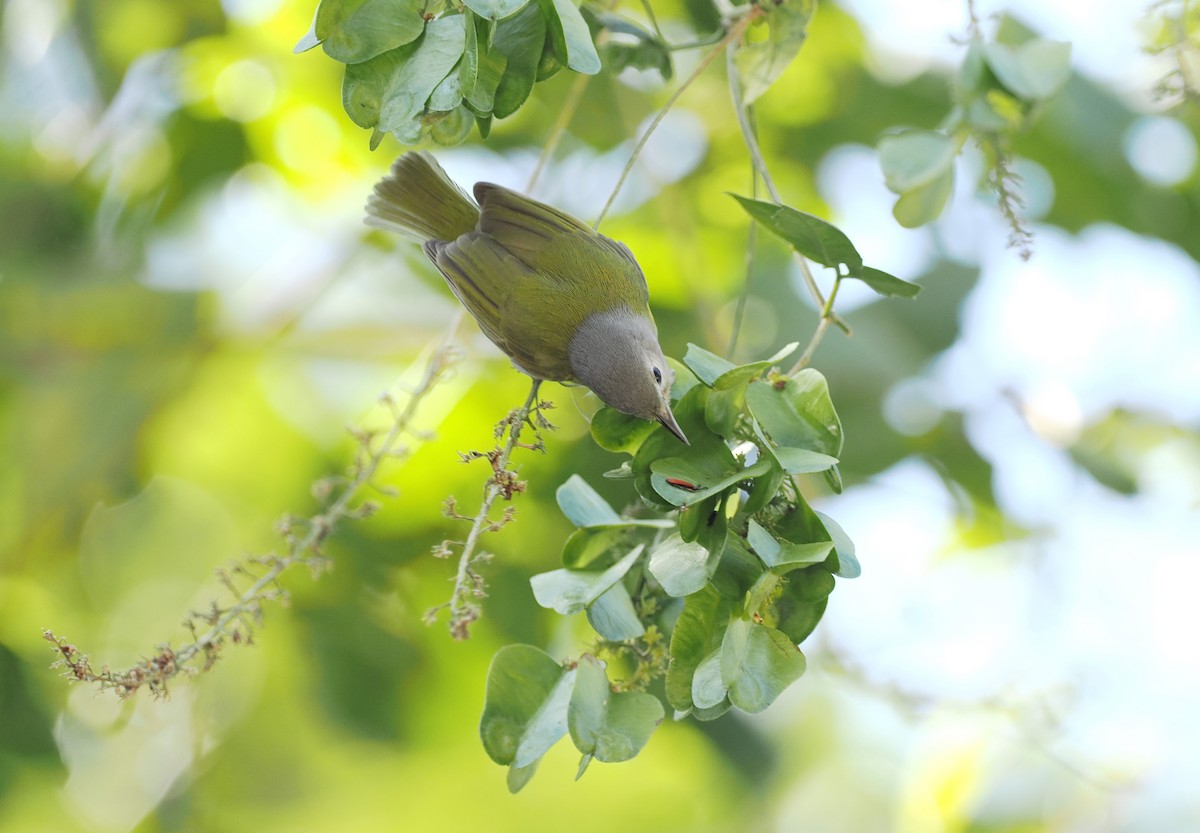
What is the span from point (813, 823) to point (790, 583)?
12.8ft

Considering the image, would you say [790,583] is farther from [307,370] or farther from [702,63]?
[307,370]

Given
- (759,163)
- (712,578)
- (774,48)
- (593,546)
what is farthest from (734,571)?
(774,48)

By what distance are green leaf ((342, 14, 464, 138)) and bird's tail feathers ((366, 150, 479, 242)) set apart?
698 millimetres

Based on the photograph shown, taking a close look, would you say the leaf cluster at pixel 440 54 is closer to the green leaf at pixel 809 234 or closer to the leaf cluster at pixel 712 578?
the green leaf at pixel 809 234

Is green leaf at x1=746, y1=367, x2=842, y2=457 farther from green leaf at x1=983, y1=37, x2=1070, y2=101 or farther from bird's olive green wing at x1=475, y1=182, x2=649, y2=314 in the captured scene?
bird's olive green wing at x1=475, y1=182, x2=649, y2=314

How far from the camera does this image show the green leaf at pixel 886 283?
3.51 feet

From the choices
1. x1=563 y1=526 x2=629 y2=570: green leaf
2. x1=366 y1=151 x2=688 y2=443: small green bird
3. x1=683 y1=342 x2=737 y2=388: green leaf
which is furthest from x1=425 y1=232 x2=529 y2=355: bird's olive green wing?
x1=683 y1=342 x2=737 y2=388: green leaf

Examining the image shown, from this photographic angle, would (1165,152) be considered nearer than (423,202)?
No

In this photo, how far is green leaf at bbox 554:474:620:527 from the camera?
3.93ft

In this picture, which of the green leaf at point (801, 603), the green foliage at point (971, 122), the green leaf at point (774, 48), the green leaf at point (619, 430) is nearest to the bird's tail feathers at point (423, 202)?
the green leaf at point (774, 48)

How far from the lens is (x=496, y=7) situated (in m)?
0.95

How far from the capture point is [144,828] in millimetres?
3000

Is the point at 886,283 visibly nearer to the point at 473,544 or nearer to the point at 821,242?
the point at 821,242

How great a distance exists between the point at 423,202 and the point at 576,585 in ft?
2.81
